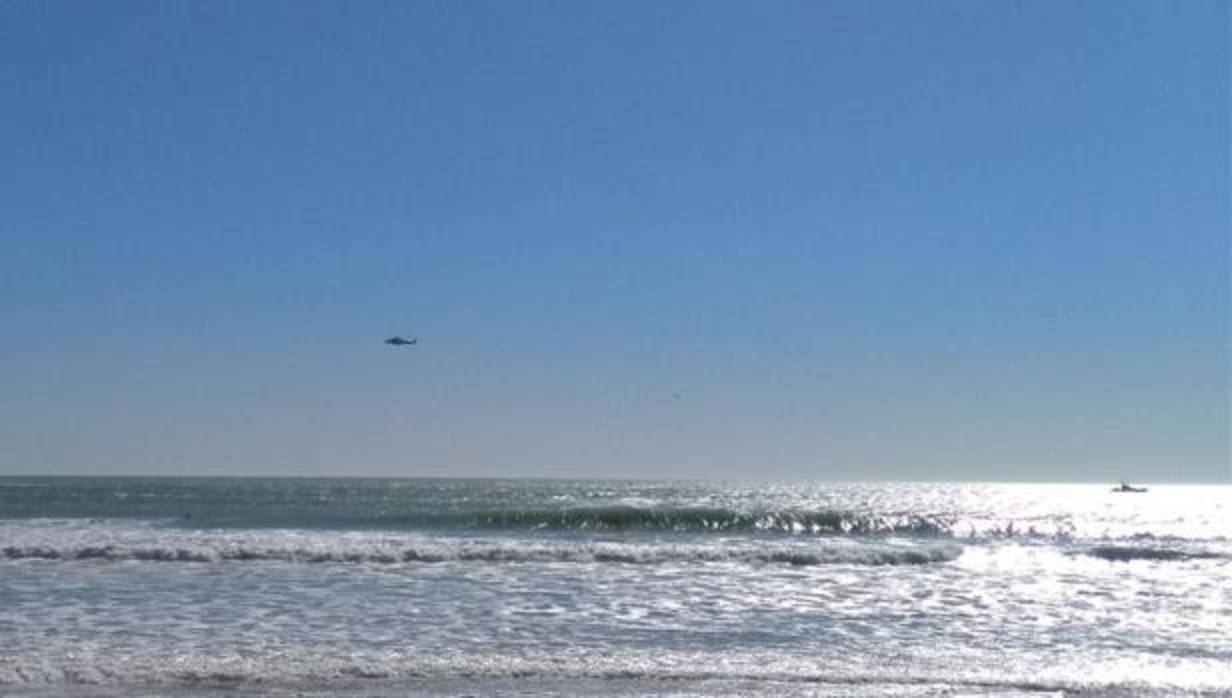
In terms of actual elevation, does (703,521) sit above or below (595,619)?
above

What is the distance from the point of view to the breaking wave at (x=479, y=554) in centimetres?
2484

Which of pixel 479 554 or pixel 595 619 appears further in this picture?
pixel 479 554

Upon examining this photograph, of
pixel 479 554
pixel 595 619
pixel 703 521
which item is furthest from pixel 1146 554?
pixel 595 619

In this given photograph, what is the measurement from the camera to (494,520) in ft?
151

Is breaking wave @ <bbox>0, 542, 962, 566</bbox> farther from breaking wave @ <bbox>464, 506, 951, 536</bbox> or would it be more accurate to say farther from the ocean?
Answer: breaking wave @ <bbox>464, 506, 951, 536</bbox>

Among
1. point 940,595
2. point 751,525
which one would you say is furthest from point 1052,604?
point 751,525

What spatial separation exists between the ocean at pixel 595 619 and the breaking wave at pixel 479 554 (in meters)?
0.11

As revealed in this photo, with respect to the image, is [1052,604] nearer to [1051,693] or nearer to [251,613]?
[1051,693]

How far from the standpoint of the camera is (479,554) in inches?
1028

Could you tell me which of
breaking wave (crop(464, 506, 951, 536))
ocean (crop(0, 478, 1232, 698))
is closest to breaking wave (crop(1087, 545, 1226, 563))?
ocean (crop(0, 478, 1232, 698))

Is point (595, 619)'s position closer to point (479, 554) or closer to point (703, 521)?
point (479, 554)

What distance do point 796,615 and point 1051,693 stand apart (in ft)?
18.1

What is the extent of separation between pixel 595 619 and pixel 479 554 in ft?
33.4

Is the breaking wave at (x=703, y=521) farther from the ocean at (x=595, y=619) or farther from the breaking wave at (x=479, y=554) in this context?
the breaking wave at (x=479, y=554)
